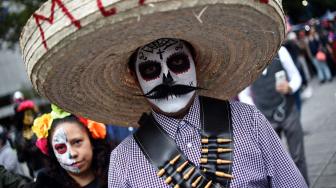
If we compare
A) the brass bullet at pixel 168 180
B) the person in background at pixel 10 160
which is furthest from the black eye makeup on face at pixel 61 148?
the person in background at pixel 10 160

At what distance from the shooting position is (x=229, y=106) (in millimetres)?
2363

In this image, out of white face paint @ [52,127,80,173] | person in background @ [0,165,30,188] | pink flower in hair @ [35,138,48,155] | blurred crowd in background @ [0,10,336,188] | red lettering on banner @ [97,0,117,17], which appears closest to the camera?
red lettering on banner @ [97,0,117,17]

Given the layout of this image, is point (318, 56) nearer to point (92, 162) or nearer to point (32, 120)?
point (32, 120)

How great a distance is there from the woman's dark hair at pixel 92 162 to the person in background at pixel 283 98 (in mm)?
1974

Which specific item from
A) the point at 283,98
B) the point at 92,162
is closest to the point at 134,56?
the point at 92,162

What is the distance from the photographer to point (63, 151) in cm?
308

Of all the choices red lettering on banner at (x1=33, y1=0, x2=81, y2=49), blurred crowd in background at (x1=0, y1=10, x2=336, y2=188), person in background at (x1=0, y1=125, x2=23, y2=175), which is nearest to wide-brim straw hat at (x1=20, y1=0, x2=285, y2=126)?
red lettering on banner at (x1=33, y1=0, x2=81, y2=49)

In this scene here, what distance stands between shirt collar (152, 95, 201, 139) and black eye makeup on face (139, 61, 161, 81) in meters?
0.20

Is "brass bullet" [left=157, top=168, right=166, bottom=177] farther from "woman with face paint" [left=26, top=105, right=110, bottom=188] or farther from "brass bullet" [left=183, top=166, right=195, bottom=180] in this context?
"woman with face paint" [left=26, top=105, right=110, bottom=188]

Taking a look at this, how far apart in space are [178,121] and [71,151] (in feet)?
3.39

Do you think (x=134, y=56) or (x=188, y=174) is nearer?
(x=188, y=174)

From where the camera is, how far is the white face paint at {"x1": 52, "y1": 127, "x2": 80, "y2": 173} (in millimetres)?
3062

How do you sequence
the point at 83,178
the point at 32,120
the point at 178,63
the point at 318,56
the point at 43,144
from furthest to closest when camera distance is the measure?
the point at 318,56 < the point at 32,120 < the point at 43,144 < the point at 83,178 < the point at 178,63

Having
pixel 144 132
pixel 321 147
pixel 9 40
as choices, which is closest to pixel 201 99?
pixel 144 132
